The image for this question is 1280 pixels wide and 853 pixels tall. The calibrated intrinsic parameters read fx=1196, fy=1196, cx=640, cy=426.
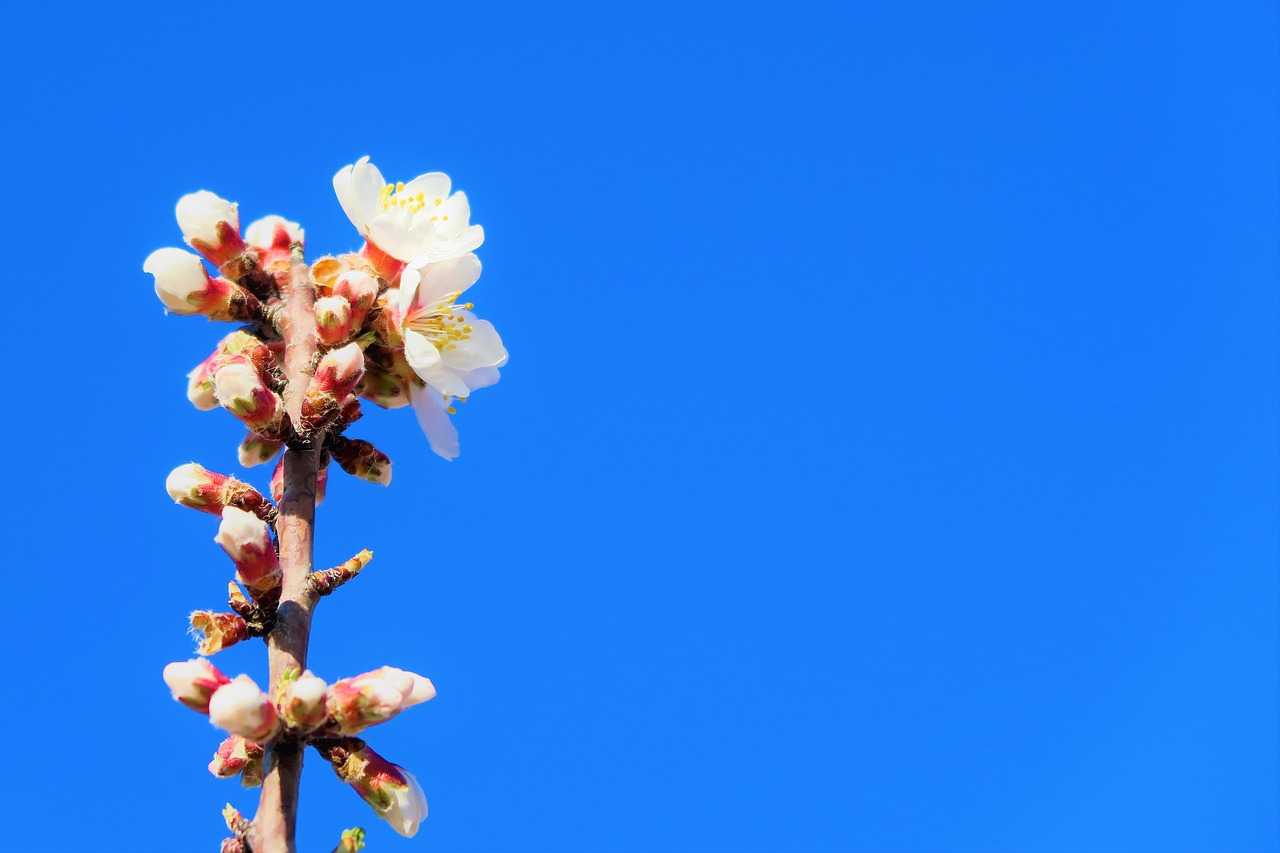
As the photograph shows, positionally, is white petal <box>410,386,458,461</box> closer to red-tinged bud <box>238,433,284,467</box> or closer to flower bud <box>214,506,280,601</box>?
red-tinged bud <box>238,433,284,467</box>

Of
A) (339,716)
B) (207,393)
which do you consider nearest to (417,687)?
(339,716)

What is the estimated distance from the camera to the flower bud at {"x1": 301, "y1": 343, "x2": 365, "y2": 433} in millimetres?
2623

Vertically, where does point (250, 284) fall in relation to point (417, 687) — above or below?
above

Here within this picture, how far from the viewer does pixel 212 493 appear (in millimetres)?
2678

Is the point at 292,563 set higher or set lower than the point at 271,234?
lower

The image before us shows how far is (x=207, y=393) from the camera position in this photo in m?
2.91

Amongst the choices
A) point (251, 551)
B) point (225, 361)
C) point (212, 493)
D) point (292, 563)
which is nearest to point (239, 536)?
point (251, 551)

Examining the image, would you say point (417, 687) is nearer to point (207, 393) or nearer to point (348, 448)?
point (348, 448)

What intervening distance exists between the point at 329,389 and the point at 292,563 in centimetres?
39

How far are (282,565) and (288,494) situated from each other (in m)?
0.17

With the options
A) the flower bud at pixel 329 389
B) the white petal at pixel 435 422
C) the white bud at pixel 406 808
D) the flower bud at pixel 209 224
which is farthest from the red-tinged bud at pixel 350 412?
the white bud at pixel 406 808

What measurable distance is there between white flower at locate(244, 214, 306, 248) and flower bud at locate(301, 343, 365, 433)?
2.19 feet

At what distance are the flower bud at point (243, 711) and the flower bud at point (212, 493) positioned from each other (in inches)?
22.9

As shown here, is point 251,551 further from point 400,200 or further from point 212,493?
point 400,200
